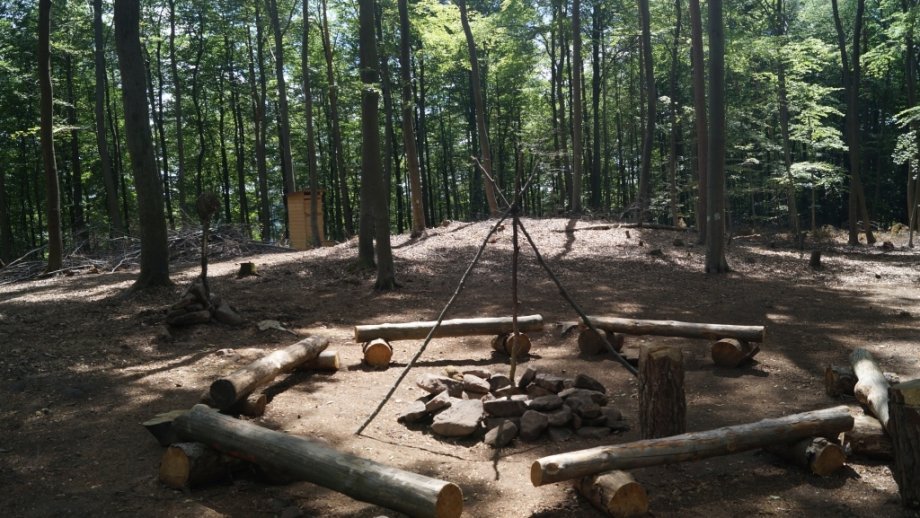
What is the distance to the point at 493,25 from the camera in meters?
24.2

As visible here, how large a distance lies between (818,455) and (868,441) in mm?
591

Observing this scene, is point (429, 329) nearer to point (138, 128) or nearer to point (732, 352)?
point (732, 352)

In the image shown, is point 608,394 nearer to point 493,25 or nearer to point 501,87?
point 493,25

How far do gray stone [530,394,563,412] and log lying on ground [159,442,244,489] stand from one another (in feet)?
10.0

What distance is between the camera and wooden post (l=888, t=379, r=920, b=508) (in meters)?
3.99

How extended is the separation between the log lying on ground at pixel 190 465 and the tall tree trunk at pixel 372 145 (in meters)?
8.38

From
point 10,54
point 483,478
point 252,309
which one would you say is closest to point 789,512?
point 483,478

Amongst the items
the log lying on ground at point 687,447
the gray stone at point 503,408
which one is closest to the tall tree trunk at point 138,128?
the gray stone at point 503,408

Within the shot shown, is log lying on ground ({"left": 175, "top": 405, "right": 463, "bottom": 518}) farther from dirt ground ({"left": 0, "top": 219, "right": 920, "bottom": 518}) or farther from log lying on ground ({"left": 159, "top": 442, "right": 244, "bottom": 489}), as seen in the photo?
dirt ground ({"left": 0, "top": 219, "right": 920, "bottom": 518})

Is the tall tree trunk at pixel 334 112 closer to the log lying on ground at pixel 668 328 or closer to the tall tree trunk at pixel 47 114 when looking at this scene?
the tall tree trunk at pixel 47 114

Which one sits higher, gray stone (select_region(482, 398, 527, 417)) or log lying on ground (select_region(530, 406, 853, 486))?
log lying on ground (select_region(530, 406, 853, 486))

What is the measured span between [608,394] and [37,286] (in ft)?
42.7

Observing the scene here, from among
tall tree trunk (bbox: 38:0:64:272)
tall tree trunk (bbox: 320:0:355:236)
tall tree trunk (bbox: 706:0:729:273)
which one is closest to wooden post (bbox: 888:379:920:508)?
tall tree trunk (bbox: 706:0:729:273)

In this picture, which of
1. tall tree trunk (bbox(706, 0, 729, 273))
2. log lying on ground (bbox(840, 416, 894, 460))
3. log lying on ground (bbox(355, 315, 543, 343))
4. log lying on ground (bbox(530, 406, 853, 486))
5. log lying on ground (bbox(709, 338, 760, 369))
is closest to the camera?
log lying on ground (bbox(530, 406, 853, 486))
